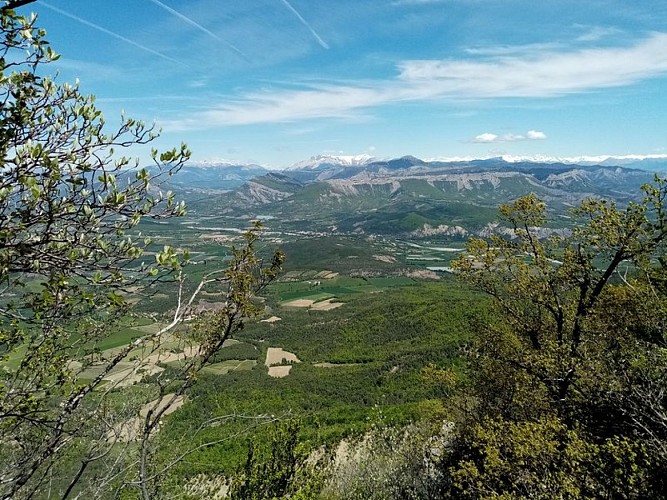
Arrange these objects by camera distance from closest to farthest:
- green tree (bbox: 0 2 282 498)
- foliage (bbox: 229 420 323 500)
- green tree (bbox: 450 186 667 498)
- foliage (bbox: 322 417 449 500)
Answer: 1. green tree (bbox: 0 2 282 498)
2. foliage (bbox: 229 420 323 500)
3. green tree (bbox: 450 186 667 498)
4. foliage (bbox: 322 417 449 500)

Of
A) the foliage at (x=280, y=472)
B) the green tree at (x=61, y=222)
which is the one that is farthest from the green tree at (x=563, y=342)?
the green tree at (x=61, y=222)

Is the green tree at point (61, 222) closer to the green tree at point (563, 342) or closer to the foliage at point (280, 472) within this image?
the foliage at point (280, 472)

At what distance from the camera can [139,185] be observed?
19.8 feet

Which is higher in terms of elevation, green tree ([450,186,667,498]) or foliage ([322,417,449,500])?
green tree ([450,186,667,498])

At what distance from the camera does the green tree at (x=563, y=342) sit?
11445mm

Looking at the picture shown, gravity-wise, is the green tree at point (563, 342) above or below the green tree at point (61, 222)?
below

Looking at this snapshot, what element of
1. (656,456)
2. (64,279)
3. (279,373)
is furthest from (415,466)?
(279,373)

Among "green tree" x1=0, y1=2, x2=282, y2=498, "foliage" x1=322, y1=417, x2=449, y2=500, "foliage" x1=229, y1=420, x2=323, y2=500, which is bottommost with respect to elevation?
"foliage" x1=322, y1=417, x2=449, y2=500

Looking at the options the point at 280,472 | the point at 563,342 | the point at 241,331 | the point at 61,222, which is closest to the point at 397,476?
the point at 563,342

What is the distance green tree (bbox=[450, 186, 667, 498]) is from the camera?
11.4m

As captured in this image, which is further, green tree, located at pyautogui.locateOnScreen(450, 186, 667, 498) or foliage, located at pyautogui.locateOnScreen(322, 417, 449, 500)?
foliage, located at pyautogui.locateOnScreen(322, 417, 449, 500)

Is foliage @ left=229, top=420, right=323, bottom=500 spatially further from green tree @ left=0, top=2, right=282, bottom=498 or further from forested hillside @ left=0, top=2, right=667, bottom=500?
green tree @ left=0, top=2, right=282, bottom=498

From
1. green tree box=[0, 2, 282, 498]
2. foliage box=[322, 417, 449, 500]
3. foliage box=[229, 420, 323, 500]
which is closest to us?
green tree box=[0, 2, 282, 498]

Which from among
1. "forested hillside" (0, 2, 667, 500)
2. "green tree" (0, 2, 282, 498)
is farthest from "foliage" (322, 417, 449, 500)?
"green tree" (0, 2, 282, 498)
